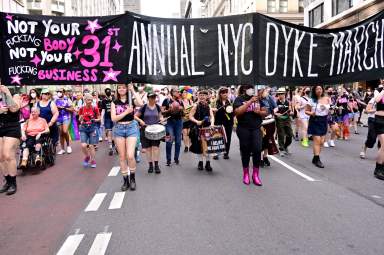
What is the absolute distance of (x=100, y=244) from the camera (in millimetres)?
4180

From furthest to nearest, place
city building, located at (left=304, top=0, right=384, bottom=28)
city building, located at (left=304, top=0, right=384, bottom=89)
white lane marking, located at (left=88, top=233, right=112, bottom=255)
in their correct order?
city building, located at (left=304, top=0, right=384, bottom=28), city building, located at (left=304, top=0, right=384, bottom=89), white lane marking, located at (left=88, top=233, right=112, bottom=255)

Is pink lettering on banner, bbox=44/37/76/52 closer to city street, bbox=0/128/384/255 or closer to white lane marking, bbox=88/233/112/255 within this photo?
city street, bbox=0/128/384/255

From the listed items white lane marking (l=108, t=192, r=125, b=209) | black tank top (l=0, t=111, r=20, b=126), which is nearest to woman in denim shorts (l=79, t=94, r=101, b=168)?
black tank top (l=0, t=111, r=20, b=126)

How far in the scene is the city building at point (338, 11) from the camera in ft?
86.8

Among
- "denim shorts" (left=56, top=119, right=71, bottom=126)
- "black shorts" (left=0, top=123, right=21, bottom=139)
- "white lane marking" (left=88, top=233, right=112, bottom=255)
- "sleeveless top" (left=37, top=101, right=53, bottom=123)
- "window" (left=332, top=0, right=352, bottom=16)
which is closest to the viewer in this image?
"white lane marking" (left=88, top=233, right=112, bottom=255)

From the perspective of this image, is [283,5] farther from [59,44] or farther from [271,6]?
[59,44]

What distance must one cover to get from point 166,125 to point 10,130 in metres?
3.61

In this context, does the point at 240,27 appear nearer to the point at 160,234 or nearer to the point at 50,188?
the point at 160,234

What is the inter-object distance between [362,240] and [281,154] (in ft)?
20.2

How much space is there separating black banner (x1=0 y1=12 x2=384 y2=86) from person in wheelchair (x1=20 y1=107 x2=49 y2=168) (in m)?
3.73

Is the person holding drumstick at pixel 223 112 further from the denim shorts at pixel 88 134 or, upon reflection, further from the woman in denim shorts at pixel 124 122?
the woman in denim shorts at pixel 124 122

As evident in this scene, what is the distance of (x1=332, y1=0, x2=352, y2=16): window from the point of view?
30891mm

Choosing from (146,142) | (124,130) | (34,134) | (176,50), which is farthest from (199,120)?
(34,134)

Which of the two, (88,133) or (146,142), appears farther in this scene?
(88,133)
